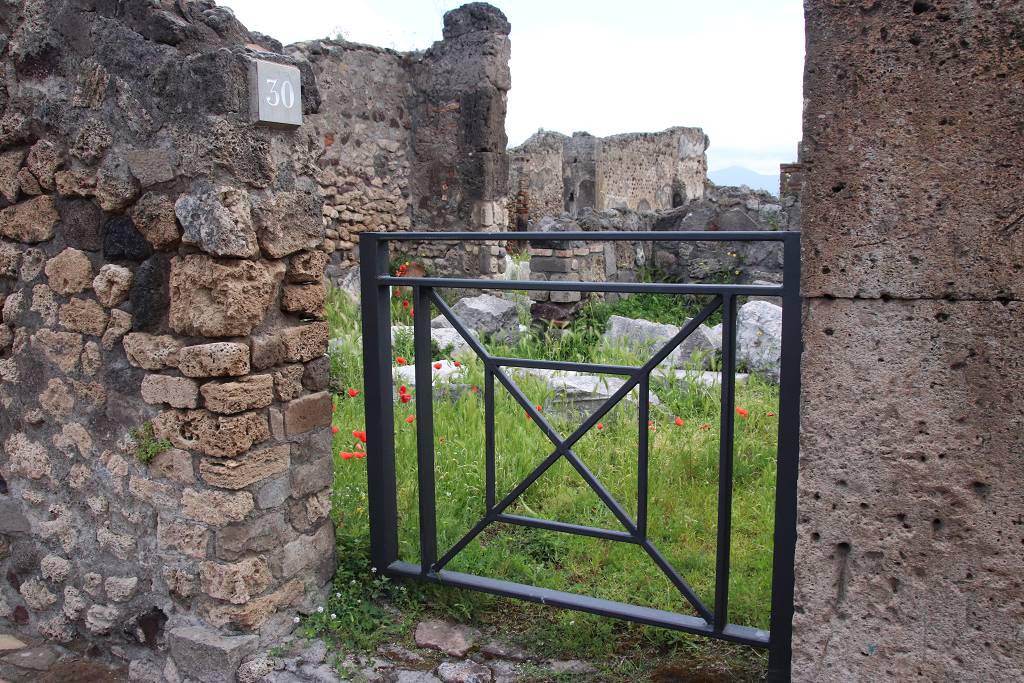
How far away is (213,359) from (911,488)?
1867 mm

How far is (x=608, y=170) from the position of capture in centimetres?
1795

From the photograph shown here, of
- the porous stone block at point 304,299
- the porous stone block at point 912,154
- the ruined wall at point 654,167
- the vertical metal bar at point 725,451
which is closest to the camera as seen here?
the porous stone block at point 912,154

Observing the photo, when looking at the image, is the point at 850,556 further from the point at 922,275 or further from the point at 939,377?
→ the point at 922,275

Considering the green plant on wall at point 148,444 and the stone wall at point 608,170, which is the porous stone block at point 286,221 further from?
the stone wall at point 608,170

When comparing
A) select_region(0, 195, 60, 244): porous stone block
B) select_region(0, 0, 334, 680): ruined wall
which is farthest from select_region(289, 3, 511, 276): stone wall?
select_region(0, 0, 334, 680): ruined wall

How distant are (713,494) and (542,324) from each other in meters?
3.77

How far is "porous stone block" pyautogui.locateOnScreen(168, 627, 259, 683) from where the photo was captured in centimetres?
261

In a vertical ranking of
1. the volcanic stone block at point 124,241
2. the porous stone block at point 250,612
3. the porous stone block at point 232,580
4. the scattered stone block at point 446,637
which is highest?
the volcanic stone block at point 124,241

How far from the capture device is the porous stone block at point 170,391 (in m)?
2.57

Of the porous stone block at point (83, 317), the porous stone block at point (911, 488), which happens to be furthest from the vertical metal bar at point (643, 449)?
the porous stone block at point (83, 317)

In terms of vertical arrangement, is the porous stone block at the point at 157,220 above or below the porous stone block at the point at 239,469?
above

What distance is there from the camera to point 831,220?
1.81 m

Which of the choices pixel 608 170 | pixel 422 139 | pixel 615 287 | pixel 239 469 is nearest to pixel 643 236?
pixel 615 287

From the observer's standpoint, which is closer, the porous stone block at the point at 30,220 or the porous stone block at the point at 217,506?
the porous stone block at the point at 217,506
